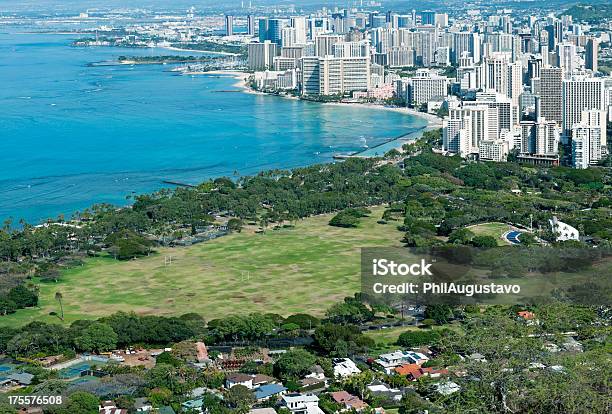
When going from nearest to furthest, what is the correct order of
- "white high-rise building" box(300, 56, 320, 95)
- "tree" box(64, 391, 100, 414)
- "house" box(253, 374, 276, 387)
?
"tree" box(64, 391, 100, 414) → "house" box(253, 374, 276, 387) → "white high-rise building" box(300, 56, 320, 95)

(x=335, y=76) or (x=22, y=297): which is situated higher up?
(x=335, y=76)

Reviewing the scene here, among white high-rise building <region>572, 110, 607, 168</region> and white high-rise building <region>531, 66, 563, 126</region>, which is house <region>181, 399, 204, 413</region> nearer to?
white high-rise building <region>572, 110, 607, 168</region>

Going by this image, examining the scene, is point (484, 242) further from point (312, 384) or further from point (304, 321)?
point (312, 384)

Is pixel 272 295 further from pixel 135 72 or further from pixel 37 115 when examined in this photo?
pixel 135 72

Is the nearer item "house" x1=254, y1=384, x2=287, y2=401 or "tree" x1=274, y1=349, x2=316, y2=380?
"house" x1=254, y1=384, x2=287, y2=401

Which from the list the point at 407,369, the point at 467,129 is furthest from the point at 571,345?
the point at 467,129

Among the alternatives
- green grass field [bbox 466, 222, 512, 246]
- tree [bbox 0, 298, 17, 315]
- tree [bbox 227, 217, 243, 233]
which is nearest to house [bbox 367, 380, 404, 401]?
tree [bbox 0, 298, 17, 315]
